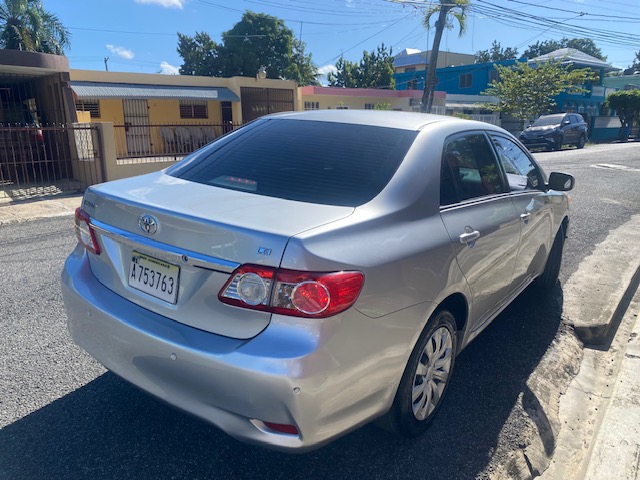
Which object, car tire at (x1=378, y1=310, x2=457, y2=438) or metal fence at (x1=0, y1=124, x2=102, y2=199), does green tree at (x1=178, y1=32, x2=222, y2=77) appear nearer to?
metal fence at (x1=0, y1=124, x2=102, y2=199)

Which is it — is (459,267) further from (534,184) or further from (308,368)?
(534,184)

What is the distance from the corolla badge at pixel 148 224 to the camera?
7.47 ft

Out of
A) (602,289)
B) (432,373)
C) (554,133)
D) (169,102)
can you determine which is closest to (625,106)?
(554,133)

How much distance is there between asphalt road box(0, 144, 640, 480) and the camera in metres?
2.49

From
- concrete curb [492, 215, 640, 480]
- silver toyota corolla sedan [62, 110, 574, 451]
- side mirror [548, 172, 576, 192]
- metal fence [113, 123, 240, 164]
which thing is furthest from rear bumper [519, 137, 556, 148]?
silver toyota corolla sedan [62, 110, 574, 451]

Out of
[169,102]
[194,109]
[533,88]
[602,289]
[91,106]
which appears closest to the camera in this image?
[602,289]

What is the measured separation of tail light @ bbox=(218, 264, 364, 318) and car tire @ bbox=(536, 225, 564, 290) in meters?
3.36

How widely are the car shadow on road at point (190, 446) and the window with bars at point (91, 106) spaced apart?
20734 mm

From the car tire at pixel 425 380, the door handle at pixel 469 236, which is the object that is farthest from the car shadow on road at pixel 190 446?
the door handle at pixel 469 236

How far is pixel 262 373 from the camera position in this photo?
1941 mm

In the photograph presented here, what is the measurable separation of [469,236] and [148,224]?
5.44 feet

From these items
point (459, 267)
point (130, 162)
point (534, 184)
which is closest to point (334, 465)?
point (459, 267)

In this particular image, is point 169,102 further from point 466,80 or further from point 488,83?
point 466,80

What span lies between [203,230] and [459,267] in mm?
1368
